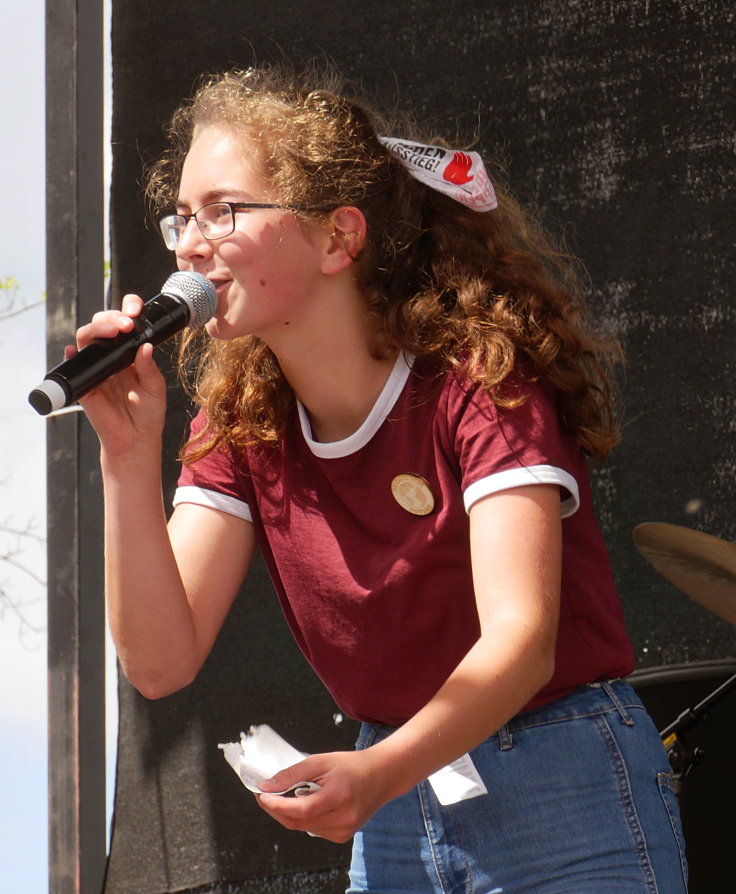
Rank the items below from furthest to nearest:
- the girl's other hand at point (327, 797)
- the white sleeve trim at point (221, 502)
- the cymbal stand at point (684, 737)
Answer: the cymbal stand at point (684, 737) → the white sleeve trim at point (221, 502) → the girl's other hand at point (327, 797)

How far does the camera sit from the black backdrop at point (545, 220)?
84.6 inches

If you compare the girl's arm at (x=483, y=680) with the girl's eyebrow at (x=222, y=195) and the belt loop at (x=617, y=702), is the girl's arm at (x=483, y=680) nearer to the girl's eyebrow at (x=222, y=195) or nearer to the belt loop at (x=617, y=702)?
the belt loop at (x=617, y=702)

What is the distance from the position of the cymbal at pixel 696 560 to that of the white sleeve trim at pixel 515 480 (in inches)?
18.7

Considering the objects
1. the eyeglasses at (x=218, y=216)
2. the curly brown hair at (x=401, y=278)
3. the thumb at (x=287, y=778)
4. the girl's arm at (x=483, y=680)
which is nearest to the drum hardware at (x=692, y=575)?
the curly brown hair at (x=401, y=278)

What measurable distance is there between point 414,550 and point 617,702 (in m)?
0.28

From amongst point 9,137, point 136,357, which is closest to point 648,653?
point 136,357

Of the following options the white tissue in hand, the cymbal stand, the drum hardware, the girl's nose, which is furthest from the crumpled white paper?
the cymbal stand

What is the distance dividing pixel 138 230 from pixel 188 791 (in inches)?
46.1

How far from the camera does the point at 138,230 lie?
94.3 inches

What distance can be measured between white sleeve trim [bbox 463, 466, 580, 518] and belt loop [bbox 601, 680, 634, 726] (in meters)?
0.23

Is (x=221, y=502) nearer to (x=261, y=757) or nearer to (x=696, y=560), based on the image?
(x=261, y=757)

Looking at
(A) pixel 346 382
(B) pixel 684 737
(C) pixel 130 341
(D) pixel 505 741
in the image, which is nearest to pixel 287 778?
(D) pixel 505 741

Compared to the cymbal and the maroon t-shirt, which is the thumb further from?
the cymbal

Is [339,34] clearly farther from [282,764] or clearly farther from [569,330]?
[282,764]
